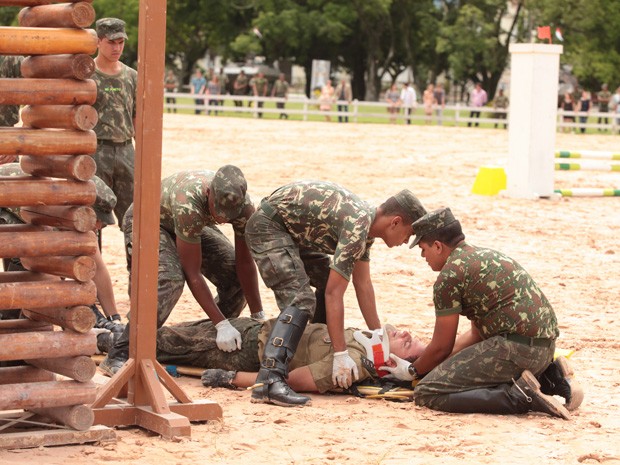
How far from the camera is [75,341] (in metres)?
6.24

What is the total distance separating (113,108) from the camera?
9336mm

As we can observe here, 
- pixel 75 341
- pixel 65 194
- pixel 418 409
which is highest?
pixel 65 194

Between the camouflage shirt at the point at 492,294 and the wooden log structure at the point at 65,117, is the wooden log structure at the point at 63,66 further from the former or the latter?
the camouflage shirt at the point at 492,294

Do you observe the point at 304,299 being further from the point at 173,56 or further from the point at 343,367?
the point at 173,56

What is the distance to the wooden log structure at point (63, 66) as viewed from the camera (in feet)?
20.4

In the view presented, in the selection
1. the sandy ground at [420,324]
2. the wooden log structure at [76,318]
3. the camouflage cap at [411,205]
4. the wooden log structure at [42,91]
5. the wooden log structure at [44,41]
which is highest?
the wooden log structure at [44,41]

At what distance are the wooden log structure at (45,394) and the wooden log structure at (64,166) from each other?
1065 mm

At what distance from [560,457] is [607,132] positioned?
1275 inches

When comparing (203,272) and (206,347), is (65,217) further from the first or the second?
(203,272)

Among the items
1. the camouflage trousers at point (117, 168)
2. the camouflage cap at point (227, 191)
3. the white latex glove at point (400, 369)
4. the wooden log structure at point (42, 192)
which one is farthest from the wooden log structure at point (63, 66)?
the camouflage trousers at point (117, 168)

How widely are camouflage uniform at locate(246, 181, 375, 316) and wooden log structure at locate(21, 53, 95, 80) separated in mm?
1830

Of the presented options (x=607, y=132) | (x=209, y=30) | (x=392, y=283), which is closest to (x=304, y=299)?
(x=392, y=283)

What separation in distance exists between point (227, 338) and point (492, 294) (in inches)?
70.3

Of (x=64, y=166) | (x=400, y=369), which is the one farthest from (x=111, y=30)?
(x=400, y=369)
